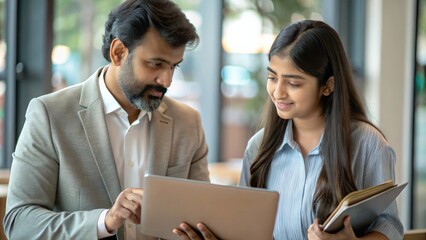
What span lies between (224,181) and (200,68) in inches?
43.5

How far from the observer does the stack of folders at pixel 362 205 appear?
206cm

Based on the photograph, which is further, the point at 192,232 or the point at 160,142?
the point at 160,142

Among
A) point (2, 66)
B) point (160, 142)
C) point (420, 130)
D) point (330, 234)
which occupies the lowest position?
point (420, 130)

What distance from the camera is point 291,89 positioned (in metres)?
2.38

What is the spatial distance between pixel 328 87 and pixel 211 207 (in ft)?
2.04

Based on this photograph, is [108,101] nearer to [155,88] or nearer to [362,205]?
[155,88]

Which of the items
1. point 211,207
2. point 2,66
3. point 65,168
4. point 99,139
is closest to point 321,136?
point 211,207

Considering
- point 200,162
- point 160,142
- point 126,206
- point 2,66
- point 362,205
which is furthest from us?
point 2,66

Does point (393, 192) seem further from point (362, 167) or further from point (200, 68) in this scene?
point (200, 68)

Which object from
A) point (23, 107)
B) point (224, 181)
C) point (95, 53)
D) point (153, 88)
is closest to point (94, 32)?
point (95, 53)

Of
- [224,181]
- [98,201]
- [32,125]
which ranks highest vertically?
[32,125]

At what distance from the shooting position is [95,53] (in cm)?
464

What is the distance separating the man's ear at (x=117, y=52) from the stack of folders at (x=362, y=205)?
910 mm

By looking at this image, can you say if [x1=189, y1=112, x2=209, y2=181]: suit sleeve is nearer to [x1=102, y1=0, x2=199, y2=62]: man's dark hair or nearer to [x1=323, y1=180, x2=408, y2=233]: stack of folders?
[x1=102, y1=0, x2=199, y2=62]: man's dark hair
